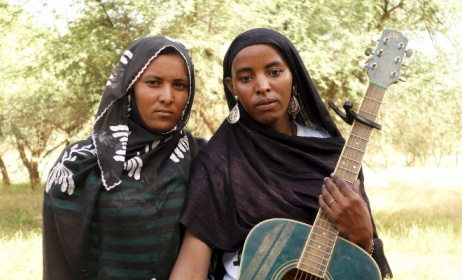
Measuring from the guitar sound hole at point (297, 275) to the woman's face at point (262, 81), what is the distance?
Result: 2.22ft

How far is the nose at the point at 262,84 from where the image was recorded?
234cm

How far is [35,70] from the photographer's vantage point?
9.15m

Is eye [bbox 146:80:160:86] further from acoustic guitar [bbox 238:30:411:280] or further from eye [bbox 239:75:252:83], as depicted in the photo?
acoustic guitar [bbox 238:30:411:280]

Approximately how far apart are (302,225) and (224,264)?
461 millimetres

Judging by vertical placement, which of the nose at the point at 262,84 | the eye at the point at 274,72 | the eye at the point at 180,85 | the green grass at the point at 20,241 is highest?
the eye at the point at 274,72

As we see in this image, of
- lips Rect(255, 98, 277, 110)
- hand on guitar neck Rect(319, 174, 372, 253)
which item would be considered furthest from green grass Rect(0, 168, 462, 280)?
lips Rect(255, 98, 277, 110)

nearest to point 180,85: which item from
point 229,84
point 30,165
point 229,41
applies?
point 229,84

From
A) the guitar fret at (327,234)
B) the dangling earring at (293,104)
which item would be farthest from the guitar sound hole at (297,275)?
the dangling earring at (293,104)

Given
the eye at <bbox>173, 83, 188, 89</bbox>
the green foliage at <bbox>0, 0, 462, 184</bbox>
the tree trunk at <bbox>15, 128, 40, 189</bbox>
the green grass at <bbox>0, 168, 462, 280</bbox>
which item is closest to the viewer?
the eye at <bbox>173, 83, 188, 89</bbox>

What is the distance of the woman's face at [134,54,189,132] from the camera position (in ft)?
8.03

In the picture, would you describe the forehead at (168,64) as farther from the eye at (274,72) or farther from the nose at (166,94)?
the eye at (274,72)

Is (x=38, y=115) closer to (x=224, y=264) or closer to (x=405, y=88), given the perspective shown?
(x=405, y=88)

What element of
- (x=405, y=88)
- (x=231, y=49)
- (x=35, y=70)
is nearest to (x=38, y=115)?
(x=35, y=70)

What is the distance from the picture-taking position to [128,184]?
2.44m
